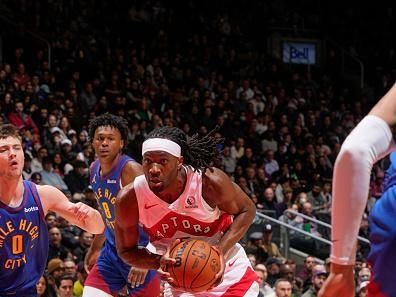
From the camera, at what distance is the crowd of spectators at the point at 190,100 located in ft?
35.9

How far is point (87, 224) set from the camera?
5043mm

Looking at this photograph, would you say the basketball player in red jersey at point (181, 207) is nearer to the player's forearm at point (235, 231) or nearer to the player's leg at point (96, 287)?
the player's forearm at point (235, 231)

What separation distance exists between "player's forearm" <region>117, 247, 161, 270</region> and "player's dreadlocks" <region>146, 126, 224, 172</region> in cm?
53

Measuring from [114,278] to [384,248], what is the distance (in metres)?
3.66

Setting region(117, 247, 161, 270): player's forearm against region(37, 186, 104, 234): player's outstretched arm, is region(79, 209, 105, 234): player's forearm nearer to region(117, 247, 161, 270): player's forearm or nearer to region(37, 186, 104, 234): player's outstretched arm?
region(37, 186, 104, 234): player's outstretched arm

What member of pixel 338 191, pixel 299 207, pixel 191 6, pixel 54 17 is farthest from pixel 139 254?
pixel 191 6

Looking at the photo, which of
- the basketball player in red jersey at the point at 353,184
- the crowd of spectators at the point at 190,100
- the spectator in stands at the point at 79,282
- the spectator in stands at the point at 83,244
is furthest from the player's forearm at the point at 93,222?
the spectator in stands at the point at 83,244

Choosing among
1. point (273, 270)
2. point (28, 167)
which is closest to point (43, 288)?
point (273, 270)

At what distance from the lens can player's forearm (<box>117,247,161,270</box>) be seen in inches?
179

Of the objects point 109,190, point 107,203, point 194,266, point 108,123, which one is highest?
point 108,123

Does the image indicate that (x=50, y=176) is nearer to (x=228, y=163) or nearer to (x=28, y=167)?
(x=28, y=167)

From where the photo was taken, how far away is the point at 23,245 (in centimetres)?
482

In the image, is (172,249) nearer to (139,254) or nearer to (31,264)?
(139,254)

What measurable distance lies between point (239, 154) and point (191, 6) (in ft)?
19.0
